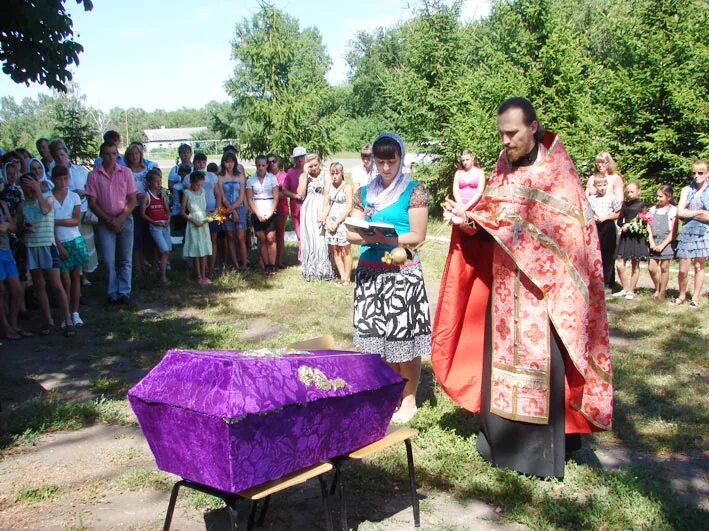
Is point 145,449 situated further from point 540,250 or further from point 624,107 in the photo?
point 624,107

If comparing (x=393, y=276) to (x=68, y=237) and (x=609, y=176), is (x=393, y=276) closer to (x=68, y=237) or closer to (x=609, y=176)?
(x=68, y=237)

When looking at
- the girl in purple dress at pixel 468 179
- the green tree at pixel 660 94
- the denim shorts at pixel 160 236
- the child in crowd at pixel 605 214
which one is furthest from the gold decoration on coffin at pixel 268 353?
the green tree at pixel 660 94

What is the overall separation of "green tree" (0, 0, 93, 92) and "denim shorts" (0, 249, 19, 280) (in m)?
2.26

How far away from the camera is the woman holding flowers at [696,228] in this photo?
30.6 feet

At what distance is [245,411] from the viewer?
2850 millimetres

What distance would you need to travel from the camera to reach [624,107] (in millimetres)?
15320

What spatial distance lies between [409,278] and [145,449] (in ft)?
7.55

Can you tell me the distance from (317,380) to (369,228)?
167 centimetres

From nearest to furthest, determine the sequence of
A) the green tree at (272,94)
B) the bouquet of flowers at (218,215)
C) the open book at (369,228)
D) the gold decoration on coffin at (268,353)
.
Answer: the gold decoration on coffin at (268,353)
the open book at (369,228)
the bouquet of flowers at (218,215)
the green tree at (272,94)

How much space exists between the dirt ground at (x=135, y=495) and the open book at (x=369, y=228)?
1.66m

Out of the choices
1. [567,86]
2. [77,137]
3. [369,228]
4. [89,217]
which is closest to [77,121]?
[77,137]

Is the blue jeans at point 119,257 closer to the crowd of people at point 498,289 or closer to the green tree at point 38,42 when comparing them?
the crowd of people at point 498,289

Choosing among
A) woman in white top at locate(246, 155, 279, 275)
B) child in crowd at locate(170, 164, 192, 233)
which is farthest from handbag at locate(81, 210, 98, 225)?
woman in white top at locate(246, 155, 279, 275)

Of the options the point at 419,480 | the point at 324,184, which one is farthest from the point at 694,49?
the point at 419,480
